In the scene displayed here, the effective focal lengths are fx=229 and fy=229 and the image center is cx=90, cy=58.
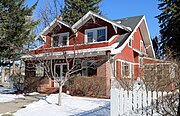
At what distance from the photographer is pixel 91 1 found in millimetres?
44188

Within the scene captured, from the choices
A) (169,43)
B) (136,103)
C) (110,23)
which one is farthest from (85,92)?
(169,43)

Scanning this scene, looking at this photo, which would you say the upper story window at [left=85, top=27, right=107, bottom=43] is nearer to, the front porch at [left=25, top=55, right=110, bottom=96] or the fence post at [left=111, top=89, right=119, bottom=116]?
the front porch at [left=25, top=55, right=110, bottom=96]

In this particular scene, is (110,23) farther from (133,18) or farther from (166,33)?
(166,33)

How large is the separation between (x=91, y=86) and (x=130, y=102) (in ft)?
39.1

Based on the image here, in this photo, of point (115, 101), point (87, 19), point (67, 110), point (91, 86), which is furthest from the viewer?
point (87, 19)

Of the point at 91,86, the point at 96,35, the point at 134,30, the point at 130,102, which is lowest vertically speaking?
the point at 91,86

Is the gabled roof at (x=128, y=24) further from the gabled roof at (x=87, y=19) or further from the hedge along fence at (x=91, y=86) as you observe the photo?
the hedge along fence at (x=91, y=86)

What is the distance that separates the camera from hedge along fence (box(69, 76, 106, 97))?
61.6ft

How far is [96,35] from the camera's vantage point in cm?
2384

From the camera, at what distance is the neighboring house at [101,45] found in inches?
790

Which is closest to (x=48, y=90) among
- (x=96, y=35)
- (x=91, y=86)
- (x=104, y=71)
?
(x=91, y=86)

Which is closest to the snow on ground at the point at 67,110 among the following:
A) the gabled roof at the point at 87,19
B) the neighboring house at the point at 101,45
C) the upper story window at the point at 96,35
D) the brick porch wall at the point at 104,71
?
the brick porch wall at the point at 104,71

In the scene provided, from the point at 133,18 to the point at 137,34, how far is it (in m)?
2.18

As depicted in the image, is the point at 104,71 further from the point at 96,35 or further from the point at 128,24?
the point at 128,24
